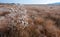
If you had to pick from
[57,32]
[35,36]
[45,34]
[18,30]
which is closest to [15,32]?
[18,30]

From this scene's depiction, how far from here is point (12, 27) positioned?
948 centimetres

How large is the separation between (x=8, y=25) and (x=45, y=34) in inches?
77.9

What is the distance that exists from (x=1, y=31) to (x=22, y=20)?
148 cm

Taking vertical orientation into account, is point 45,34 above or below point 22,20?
→ below

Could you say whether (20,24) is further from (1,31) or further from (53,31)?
(53,31)

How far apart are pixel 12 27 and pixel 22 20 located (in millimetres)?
1057

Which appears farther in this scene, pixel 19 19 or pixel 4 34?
pixel 19 19

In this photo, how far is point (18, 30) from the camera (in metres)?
9.33

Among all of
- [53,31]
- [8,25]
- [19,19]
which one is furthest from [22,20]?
[53,31]

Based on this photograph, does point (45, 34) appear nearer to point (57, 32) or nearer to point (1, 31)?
point (57, 32)

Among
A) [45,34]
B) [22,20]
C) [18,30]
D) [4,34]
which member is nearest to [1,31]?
[4,34]

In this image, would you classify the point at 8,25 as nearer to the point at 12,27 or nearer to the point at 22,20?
the point at 12,27

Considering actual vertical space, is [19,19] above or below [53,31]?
above

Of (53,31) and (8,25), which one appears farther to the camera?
(53,31)
